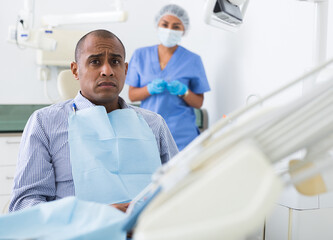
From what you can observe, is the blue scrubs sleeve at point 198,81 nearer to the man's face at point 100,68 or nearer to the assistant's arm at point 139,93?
the assistant's arm at point 139,93

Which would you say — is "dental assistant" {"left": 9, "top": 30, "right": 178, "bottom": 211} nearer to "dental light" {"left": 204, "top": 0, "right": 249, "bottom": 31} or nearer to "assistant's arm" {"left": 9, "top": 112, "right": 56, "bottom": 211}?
"assistant's arm" {"left": 9, "top": 112, "right": 56, "bottom": 211}

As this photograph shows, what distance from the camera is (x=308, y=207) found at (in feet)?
4.59

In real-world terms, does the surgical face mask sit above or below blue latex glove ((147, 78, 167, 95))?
above

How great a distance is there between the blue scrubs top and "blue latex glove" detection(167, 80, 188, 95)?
58mm

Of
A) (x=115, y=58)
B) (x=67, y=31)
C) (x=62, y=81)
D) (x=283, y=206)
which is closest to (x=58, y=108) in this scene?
(x=115, y=58)

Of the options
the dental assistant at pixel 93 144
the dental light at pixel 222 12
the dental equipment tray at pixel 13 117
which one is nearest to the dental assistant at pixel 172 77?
the dental equipment tray at pixel 13 117

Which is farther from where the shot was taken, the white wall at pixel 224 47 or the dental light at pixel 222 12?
the white wall at pixel 224 47

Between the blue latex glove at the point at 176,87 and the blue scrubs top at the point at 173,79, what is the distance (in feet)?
0.19

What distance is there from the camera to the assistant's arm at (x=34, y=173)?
1.16 metres

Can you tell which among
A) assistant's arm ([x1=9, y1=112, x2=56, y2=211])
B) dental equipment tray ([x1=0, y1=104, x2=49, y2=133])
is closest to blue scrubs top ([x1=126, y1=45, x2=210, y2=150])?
dental equipment tray ([x1=0, y1=104, x2=49, y2=133])

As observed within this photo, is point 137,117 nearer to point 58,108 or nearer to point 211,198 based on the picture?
point 58,108

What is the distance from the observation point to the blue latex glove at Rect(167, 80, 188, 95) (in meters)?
2.55

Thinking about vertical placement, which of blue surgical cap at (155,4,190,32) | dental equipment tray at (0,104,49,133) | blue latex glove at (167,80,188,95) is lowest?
dental equipment tray at (0,104,49,133)

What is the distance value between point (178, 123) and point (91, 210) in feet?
6.37
